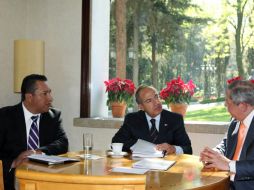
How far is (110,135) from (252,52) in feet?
5.54

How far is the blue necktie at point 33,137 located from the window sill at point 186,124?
113 centimetres

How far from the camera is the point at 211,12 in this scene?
4.34 metres

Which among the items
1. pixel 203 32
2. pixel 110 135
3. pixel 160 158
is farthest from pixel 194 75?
pixel 160 158

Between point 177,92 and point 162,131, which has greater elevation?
point 177,92

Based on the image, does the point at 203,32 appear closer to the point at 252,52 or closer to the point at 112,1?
the point at 252,52

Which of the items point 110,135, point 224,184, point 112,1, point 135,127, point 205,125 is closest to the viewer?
point 224,184

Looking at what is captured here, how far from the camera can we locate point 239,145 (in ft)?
8.13

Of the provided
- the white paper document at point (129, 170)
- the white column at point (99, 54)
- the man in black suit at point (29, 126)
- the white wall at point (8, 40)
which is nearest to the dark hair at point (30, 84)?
the man in black suit at point (29, 126)

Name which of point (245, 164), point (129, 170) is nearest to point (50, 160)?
point (129, 170)

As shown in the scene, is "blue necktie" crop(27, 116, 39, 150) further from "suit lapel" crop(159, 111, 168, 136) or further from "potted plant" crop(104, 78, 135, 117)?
"potted plant" crop(104, 78, 135, 117)

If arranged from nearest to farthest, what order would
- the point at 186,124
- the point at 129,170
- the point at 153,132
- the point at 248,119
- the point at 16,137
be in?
1. the point at 129,170
2. the point at 248,119
3. the point at 16,137
4. the point at 153,132
5. the point at 186,124

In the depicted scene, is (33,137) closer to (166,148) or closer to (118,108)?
(166,148)

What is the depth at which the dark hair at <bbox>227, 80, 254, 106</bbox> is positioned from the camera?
2.41 meters

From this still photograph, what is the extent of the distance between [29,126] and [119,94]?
1402mm
